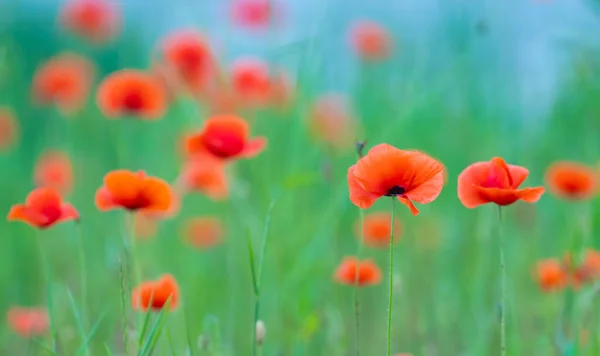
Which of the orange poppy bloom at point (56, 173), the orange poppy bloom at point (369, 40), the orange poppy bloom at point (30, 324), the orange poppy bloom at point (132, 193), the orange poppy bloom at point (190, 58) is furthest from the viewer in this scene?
the orange poppy bloom at point (369, 40)

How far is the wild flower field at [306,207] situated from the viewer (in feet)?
3.54

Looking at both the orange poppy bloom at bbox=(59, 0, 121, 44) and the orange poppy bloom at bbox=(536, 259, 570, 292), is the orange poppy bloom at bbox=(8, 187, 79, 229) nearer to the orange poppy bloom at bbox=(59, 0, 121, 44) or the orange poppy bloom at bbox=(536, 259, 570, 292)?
the orange poppy bloom at bbox=(536, 259, 570, 292)

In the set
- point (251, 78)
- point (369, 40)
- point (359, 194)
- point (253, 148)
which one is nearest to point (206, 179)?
point (251, 78)

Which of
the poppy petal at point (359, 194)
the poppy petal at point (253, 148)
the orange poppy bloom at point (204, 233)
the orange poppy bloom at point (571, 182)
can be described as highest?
the poppy petal at point (253, 148)

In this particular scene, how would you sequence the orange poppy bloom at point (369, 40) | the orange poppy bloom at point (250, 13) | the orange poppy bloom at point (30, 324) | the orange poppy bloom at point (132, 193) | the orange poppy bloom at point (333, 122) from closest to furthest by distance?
the orange poppy bloom at point (132, 193)
the orange poppy bloom at point (30, 324)
the orange poppy bloom at point (250, 13)
the orange poppy bloom at point (333, 122)
the orange poppy bloom at point (369, 40)

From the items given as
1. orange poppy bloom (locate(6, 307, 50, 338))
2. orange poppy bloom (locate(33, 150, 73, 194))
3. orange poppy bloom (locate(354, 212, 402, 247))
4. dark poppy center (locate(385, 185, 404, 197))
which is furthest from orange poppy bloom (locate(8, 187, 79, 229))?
orange poppy bloom (locate(33, 150, 73, 194))

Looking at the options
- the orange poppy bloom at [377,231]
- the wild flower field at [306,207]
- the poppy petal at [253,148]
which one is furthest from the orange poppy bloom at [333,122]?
the poppy petal at [253,148]

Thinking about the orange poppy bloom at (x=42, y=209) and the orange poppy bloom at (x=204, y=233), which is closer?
the orange poppy bloom at (x=42, y=209)

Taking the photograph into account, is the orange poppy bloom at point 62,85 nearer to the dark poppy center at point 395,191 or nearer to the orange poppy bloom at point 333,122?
the orange poppy bloom at point 333,122

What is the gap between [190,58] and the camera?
1.92m

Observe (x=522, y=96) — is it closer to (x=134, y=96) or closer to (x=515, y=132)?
(x=515, y=132)

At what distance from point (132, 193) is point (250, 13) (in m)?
1.45

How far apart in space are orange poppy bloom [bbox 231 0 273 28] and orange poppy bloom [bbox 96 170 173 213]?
1329 millimetres

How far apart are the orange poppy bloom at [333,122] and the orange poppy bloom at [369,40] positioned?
22 centimetres
